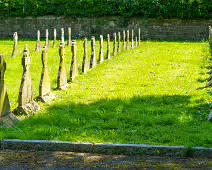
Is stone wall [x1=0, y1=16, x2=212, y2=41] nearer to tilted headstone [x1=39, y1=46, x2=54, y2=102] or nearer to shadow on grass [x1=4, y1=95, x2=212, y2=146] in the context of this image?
shadow on grass [x1=4, y1=95, x2=212, y2=146]

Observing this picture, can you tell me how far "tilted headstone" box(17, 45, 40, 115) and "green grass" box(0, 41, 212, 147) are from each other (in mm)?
244

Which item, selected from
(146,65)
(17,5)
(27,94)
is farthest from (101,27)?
(27,94)

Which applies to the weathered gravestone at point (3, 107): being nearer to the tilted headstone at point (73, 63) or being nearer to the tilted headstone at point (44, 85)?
the tilted headstone at point (44, 85)

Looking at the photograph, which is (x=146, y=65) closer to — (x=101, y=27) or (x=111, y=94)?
(x=111, y=94)

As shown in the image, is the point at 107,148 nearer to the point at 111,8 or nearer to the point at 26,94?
the point at 26,94

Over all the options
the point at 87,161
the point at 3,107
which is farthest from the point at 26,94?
the point at 87,161

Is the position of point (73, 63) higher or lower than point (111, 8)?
lower

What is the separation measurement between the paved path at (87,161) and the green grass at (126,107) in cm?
50

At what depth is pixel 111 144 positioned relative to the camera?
7844 mm

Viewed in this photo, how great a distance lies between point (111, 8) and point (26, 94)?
1066 inches

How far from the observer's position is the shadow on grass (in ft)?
27.2

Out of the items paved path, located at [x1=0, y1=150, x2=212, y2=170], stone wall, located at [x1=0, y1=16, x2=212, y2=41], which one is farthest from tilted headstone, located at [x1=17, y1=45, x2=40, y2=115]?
stone wall, located at [x1=0, y1=16, x2=212, y2=41]

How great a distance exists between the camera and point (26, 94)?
1058 centimetres

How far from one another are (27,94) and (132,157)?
3643 millimetres
